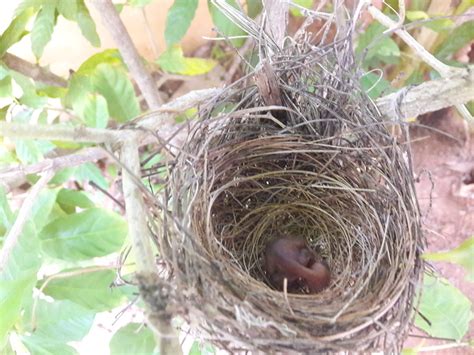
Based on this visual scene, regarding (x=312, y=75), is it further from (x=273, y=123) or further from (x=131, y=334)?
(x=131, y=334)

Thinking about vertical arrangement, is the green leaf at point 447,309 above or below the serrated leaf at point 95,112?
below

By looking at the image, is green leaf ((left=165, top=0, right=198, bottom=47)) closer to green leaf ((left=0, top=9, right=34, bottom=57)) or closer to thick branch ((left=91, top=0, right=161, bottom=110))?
thick branch ((left=91, top=0, right=161, bottom=110))

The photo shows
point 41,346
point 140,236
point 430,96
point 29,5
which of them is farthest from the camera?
point 29,5

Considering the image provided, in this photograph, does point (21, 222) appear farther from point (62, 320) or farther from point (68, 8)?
point (68, 8)

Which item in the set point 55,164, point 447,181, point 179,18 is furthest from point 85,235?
point 447,181

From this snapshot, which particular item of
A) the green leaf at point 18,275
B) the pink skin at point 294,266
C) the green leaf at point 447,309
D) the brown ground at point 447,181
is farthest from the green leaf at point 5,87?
the brown ground at point 447,181

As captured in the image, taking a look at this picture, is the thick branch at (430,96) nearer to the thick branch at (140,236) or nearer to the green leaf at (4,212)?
the thick branch at (140,236)

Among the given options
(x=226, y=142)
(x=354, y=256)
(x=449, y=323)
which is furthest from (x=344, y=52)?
(x=449, y=323)
